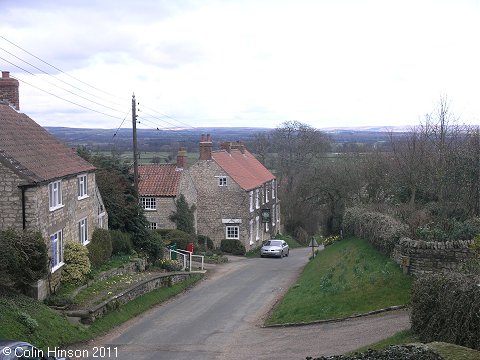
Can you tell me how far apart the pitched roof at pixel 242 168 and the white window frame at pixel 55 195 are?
26090 mm

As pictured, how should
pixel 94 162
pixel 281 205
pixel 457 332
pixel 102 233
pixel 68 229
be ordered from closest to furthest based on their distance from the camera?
pixel 457 332 → pixel 68 229 → pixel 102 233 → pixel 94 162 → pixel 281 205

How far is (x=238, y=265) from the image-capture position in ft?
127

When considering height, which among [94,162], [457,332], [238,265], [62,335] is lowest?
[238,265]

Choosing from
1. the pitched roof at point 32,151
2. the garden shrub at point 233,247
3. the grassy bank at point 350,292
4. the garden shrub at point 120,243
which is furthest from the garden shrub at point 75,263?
the garden shrub at point 233,247

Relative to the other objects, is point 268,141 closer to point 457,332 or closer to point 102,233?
point 102,233

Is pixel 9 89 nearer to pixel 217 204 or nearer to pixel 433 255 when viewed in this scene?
pixel 433 255

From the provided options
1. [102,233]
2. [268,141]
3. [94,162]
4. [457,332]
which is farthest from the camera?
[268,141]

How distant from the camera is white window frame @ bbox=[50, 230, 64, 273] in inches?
872

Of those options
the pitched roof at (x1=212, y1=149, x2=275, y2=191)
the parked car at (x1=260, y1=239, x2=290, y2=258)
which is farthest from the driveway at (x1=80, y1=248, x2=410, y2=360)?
the pitched roof at (x1=212, y1=149, x2=275, y2=191)

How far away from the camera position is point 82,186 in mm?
26625

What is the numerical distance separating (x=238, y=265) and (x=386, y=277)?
19.2m

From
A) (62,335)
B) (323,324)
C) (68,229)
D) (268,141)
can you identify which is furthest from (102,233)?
(268,141)

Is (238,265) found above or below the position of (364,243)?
below

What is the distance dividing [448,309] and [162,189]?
1261 inches
